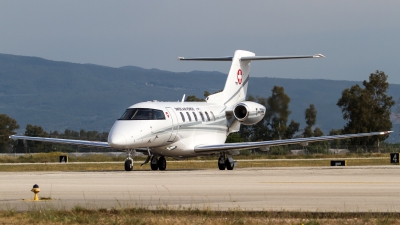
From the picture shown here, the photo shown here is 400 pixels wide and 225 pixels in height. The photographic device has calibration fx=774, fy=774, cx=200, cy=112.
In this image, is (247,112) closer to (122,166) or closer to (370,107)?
(122,166)

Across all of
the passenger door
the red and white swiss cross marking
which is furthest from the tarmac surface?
the red and white swiss cross marking

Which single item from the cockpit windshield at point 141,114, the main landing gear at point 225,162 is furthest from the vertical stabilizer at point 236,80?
the cockpit windshield at point 141,114

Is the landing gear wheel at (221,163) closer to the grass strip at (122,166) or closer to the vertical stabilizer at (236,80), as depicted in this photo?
the grass strip at (122,166)

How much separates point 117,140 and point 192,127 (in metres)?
5.83

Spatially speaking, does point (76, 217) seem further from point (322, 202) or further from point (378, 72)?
point (378, 72)

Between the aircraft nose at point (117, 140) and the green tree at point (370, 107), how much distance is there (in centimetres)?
5523

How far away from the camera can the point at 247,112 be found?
36062 millimetres

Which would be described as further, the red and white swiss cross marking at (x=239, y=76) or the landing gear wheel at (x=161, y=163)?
the red and white swiss cross marking at (x=239, y=76)

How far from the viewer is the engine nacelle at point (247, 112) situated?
119 ft

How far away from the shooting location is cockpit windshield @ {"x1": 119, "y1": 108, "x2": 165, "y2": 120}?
102 feet

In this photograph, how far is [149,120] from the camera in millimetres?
31344

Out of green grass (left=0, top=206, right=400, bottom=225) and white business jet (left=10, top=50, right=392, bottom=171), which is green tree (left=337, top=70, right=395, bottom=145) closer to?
white business jet (left=10, top=50, right=392, bottom=171)

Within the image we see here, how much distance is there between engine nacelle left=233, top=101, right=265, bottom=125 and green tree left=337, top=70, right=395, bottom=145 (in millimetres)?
46404

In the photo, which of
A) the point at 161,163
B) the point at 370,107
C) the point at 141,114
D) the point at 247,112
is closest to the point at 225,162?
the point at 161,163
